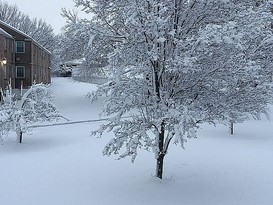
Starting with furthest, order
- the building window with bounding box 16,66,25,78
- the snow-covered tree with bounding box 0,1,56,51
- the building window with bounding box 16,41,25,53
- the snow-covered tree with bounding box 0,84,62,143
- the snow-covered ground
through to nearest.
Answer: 1. the snow-covered tree with bounding box 0,1,56,51
2. the building window with bounding box 16,66,25,78
3. the building window with bounding box 16,41,25,53
4. the snow-covered tree with bounding box 0,84,62,143
5. the snow-covered ground

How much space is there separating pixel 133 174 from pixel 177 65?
16.1 ft

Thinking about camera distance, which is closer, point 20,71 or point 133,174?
point 133,174

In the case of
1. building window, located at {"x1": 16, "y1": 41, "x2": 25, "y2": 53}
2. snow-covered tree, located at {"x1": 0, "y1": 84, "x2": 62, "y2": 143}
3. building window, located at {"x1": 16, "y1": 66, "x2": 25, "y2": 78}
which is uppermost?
building window, located at {"x1": 16, "y1": 41, "x2": 25, "y2": 53}

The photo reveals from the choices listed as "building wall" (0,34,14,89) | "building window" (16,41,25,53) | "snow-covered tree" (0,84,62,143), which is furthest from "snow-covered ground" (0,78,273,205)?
"building window" (16,41,25,53)

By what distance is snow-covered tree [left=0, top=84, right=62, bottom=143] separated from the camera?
15.9 meters

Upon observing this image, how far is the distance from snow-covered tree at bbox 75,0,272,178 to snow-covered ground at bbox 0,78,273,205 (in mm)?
1644

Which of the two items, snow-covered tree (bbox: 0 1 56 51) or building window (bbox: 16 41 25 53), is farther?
snow-covered tree (bbox: 0 1 56 51)

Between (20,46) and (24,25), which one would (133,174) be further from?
(24,25)

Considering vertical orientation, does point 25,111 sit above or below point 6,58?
below

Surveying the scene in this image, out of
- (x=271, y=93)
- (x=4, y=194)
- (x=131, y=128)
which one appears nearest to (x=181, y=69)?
(x=131, y=128)

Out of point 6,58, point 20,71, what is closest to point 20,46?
point 20,71

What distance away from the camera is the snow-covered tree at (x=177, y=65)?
733cm

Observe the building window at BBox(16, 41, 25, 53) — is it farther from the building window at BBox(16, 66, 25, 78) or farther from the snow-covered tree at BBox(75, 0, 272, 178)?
the snow-covered tree at BBox(75, 0, 272, 178)

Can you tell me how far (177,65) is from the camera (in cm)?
723
